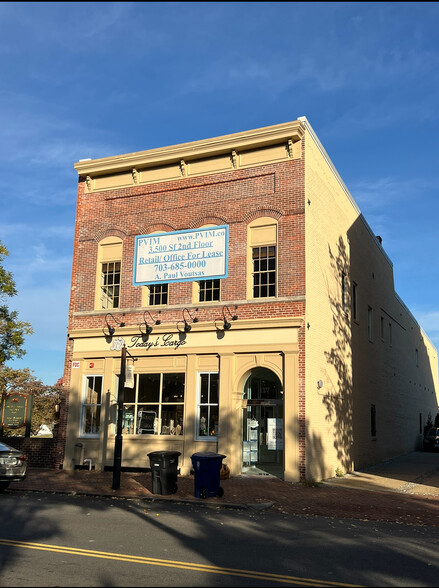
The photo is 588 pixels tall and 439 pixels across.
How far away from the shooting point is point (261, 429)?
1923 centimetres

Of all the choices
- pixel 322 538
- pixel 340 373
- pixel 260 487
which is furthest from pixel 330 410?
pixel 322 538

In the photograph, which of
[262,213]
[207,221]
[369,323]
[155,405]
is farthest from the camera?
[369,323]

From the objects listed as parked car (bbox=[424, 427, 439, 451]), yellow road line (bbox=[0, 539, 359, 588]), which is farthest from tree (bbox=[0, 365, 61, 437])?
yellow road line (bbox=[0, 539, 359, 588])

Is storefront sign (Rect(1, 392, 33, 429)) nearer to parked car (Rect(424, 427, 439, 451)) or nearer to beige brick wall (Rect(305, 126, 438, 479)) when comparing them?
beige brick wall (Rect(305, 126, 438, 479))

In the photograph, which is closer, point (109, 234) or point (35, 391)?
point (109, 234)

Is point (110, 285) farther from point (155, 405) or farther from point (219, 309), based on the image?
point (155, 405)

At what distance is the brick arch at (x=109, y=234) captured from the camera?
71.4 feet

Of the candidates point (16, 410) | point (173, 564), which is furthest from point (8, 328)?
point (173, 564)

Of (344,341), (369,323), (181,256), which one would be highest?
(181,256)

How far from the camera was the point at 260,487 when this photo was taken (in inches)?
635

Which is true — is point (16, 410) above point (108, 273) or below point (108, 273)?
below

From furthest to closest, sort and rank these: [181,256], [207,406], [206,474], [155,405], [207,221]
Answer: [181,256] < [207,221] < [155,405] < [207,406] < [206,474]

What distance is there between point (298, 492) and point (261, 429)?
383 cm

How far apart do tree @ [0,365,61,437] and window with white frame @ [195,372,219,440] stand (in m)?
20.0
